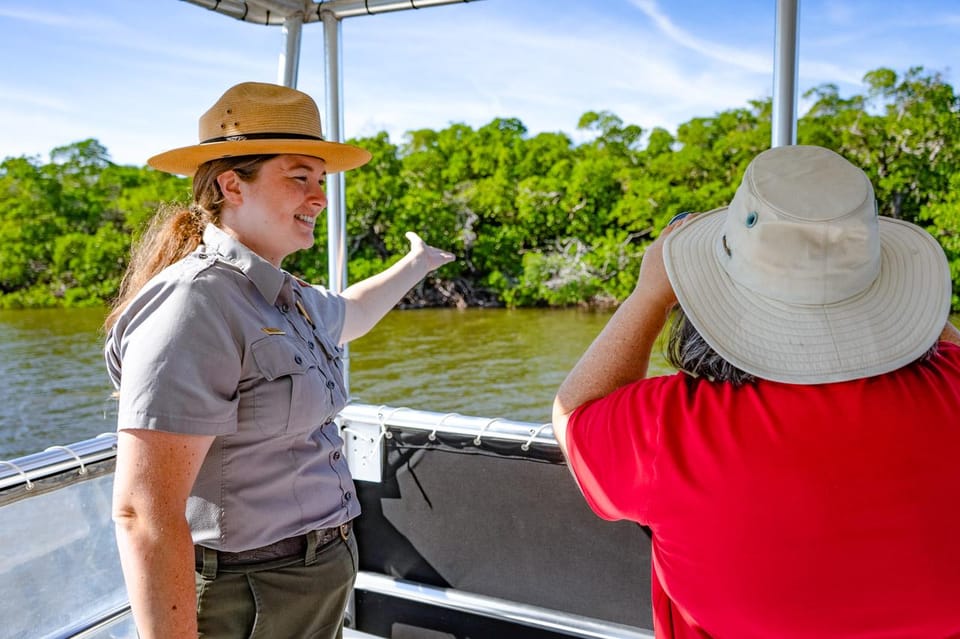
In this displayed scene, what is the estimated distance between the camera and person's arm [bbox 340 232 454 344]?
1398 millimetres

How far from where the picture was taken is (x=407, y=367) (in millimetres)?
18875

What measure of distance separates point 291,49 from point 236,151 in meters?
0.83

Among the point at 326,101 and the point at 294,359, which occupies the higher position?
the point at 326,101

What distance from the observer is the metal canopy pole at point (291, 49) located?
5.87 ft

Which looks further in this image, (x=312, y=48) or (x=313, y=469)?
(x=312, y=48)

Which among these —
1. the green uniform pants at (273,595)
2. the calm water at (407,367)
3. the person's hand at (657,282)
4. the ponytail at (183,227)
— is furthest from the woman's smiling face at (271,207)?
the calm water at (407,367)

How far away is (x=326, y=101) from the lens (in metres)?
1.87

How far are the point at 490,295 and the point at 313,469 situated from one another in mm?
25316

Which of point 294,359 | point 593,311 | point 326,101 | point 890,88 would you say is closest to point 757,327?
point 294,359

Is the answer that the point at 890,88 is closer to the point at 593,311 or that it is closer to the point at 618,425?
the point at 593,311

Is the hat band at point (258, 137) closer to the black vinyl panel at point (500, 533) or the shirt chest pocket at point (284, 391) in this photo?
the shirt chest pocket at point (284, 391)

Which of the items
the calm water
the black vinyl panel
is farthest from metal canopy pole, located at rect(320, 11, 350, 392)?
the calm water

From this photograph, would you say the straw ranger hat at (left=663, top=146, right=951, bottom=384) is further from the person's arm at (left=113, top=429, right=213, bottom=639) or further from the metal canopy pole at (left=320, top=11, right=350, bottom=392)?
the metal canopy pole at (left=320, top=11, right=350, bottom=392)

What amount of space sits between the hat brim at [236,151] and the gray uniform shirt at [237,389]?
0.11m
